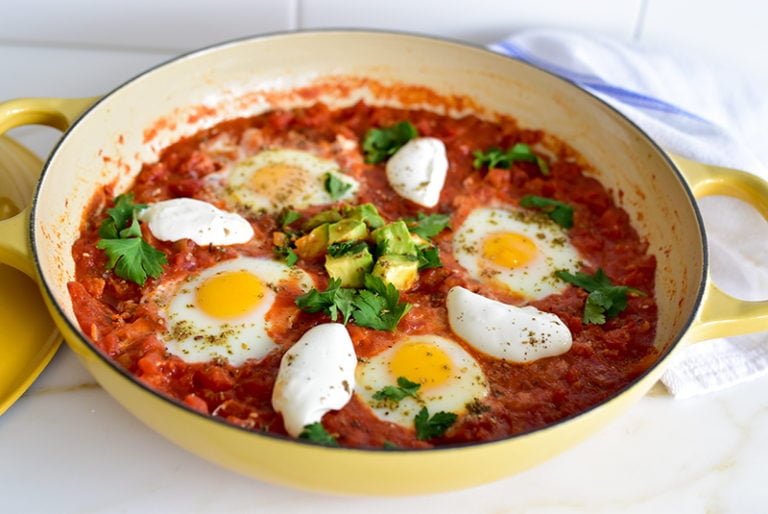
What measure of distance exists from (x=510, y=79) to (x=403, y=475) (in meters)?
2.00

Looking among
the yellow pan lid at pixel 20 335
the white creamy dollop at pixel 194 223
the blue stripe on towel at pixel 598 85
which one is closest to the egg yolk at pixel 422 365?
the white creamy dollop at pixel 194 223

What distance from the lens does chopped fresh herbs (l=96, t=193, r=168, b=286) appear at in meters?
2.62

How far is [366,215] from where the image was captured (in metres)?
2.82

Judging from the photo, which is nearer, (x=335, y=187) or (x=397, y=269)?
(x=397, y=269)

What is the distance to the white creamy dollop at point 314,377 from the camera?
6.98 ft

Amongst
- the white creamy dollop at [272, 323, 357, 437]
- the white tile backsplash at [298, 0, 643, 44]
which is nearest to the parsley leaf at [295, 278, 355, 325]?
the white creamy dollop at [272, 323, 357, 437]

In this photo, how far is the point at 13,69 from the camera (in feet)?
12.2

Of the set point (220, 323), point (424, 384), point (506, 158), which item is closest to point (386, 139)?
point (506, 158)

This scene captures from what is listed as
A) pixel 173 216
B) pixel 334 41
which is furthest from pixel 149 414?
pixel 334 41

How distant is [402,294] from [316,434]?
73 cm

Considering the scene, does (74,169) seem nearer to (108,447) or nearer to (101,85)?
(108,447)

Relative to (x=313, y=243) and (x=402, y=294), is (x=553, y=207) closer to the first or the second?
(x=402, y=294)

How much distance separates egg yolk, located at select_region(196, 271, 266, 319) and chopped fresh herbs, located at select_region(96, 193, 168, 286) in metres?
0.18

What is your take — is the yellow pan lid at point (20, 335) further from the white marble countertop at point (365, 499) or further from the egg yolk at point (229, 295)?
the egg yolk at point (229, 295)
